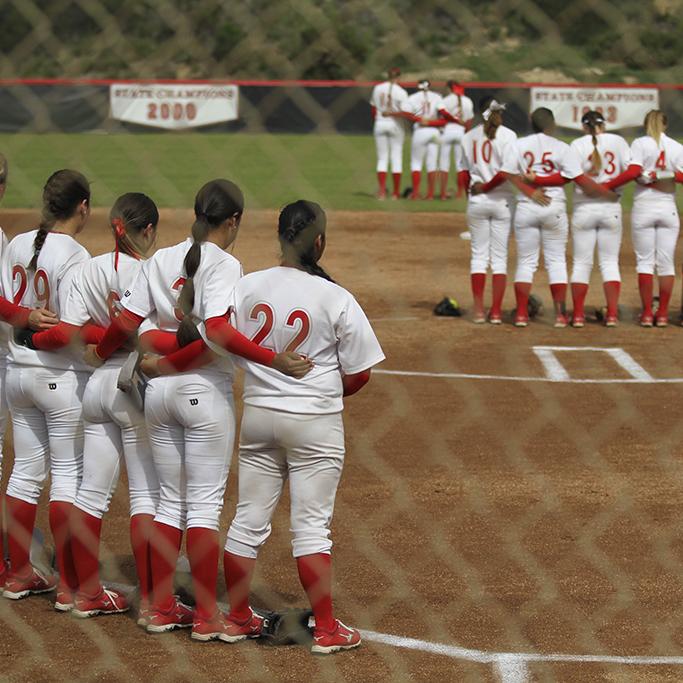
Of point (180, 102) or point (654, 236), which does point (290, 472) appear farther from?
point (180, 102)

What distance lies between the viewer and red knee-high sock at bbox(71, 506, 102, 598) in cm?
493

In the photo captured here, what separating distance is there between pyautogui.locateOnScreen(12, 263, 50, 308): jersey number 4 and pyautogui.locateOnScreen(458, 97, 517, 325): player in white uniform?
6007mm

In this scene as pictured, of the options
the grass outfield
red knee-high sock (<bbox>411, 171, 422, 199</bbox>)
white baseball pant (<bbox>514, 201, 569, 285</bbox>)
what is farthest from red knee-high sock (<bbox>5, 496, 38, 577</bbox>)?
red knee-high sock (<bbox>411, 171, 422, 199</bbox>)

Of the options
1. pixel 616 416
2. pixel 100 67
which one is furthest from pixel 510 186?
pixel 100 67

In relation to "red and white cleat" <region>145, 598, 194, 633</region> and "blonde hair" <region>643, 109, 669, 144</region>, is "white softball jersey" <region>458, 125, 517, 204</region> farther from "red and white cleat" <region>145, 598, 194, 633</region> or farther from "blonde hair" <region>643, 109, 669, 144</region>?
"red and white cleat" <region>145, 598, 194, 633</region>

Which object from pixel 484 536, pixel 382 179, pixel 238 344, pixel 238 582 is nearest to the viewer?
pixel 238 344

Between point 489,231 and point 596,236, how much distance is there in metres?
0.91

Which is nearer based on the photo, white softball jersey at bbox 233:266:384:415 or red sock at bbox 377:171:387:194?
white softball jersey at bbox 233:266:384:415

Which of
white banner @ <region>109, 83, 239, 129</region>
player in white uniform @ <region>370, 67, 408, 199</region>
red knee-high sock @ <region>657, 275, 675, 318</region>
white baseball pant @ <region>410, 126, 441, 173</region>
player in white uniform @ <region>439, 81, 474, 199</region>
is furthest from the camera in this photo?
white banner @ <region>109, 83, 239, 129</region>

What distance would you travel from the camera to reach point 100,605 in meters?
4.97

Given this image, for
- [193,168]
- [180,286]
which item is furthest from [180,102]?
[180,286]

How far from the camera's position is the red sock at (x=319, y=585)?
15.0 feet

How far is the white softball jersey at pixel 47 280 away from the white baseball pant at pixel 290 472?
0.91 metres

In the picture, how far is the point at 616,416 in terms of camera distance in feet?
26.5
